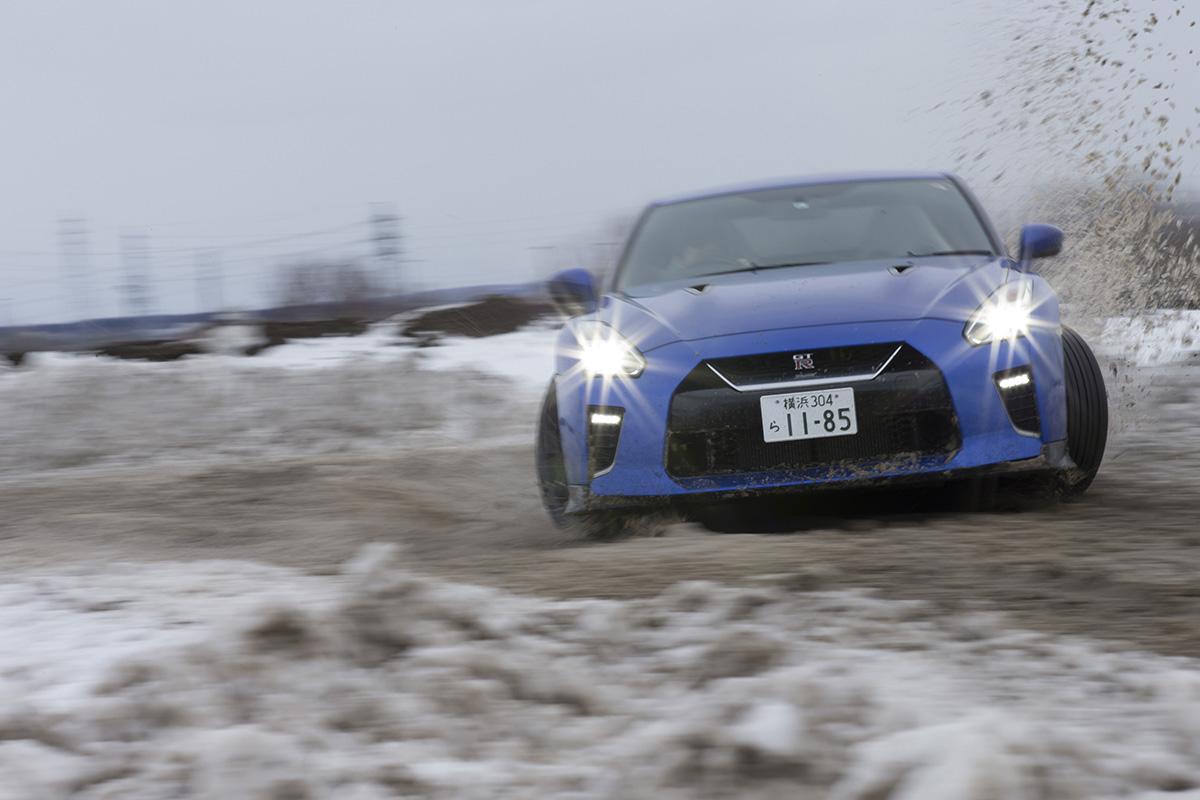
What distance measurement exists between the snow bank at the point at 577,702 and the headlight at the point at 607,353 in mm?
1358

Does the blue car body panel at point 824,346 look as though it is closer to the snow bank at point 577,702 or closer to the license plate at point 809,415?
the license plate at point 809,415

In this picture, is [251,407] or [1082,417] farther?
[251,407]

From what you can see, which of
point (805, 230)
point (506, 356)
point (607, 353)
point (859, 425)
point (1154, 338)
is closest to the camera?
point (859, 425)

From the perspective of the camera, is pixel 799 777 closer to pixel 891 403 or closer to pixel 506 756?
pixel 506 756

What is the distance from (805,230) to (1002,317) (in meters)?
1.23

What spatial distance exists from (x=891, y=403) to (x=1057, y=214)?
7.62 meters

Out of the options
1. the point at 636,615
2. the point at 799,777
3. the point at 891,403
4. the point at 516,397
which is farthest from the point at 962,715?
the point at 516,397

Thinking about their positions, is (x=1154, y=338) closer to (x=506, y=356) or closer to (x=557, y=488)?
(x=506, y=356)

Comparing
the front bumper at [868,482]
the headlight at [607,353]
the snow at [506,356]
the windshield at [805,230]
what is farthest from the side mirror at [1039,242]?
the snow at [506,356]

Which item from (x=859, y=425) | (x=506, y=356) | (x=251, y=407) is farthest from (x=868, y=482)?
(x=506, y=356)

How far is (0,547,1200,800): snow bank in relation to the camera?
2.17 metres

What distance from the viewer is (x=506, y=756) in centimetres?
238

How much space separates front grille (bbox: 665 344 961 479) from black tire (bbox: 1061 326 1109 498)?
0.61 meters

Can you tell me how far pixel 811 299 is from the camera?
4656mm
